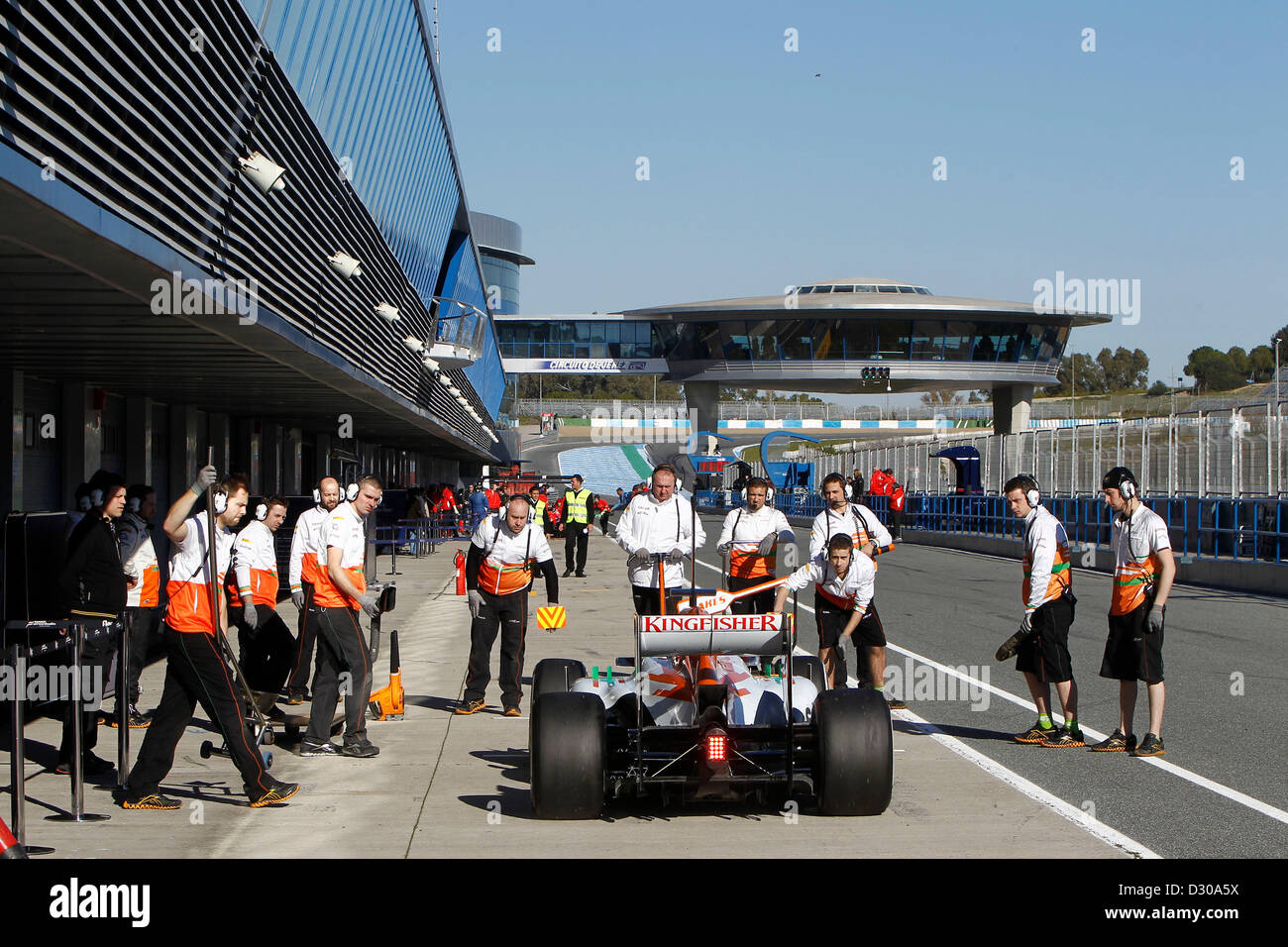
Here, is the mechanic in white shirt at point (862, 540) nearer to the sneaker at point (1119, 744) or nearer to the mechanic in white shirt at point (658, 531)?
the mechanic in white shirt at point (658, 531)

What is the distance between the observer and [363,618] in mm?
17641

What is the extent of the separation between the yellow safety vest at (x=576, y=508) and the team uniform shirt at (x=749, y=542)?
46.3 feet

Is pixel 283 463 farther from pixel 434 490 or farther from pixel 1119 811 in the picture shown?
pixel 434 490

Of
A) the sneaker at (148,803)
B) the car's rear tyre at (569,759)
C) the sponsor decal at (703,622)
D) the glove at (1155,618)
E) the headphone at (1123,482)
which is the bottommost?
the sneaker at (148,803)

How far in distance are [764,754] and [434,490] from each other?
44.5m

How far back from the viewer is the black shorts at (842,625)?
984 centimetres

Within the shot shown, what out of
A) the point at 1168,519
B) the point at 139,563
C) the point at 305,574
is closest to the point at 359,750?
the point at 305,574

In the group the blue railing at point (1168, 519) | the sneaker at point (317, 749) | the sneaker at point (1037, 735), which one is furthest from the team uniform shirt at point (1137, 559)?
the blue railing at point (1168, 519)

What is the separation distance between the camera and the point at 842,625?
993 cm

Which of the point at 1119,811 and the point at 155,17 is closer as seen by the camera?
the point at 1119,811

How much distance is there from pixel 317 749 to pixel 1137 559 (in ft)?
18.0

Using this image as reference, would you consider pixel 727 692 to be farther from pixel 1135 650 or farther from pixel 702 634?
pixel 1135 650

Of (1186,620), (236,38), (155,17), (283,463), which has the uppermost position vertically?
(236,38)
